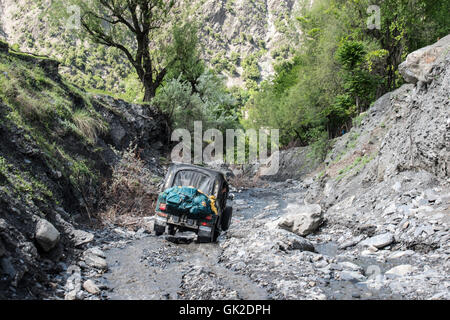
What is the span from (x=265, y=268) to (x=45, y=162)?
A: 5.98 m

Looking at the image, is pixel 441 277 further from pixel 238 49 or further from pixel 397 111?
pixel 238 49

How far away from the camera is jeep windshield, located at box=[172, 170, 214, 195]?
1018 cm

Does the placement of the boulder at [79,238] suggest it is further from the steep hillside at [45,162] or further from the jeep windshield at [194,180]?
the jeep windshield at [194,180]

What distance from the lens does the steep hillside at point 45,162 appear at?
18.2 ft

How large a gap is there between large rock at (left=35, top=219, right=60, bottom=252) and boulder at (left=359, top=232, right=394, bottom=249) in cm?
688

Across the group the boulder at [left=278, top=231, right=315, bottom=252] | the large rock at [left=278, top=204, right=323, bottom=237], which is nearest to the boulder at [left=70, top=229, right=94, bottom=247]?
the boulder at [left=278, top=231, right=315, bottom=252]

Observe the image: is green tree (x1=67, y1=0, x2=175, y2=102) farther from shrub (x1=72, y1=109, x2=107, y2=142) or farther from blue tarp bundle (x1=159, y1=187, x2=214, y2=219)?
blue tarp bundle (x1=159, y1=187, x2=214, y2=219)

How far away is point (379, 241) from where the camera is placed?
8375 mm

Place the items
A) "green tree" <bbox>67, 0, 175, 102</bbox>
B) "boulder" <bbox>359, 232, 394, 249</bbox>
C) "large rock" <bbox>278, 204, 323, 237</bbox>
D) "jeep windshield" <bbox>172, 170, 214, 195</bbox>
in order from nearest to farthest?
"boulder" <bbox>359, 232, 394, 249</bbox>, "jeep windshield" <bbox>172, 170, 214, 195</bbox>, "large rock" <bbox>278, 204, 323, 237</bbox>, "green tree" <bbox>67, 0, 175, 102</bbox>

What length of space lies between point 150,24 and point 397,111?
52.5ft

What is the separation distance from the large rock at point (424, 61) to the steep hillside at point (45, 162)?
11562 millimetres

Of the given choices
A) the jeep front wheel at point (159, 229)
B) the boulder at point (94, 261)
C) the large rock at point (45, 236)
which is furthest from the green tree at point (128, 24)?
the large rock at point (45, 236)

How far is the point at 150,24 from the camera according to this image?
22.9 metres
